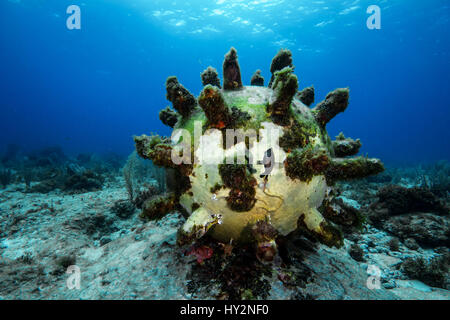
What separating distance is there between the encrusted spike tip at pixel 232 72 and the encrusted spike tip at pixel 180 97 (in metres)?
0.59

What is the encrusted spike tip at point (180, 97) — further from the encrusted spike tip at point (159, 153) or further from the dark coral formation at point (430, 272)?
the dark coral formation at point (430, 272)

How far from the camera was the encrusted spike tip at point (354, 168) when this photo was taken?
2.26 metres

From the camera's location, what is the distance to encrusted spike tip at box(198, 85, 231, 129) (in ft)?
7.32


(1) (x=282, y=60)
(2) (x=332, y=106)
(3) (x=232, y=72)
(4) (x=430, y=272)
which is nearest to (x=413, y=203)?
(4) (x=430, y=272)

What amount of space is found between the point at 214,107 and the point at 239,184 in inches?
36.9

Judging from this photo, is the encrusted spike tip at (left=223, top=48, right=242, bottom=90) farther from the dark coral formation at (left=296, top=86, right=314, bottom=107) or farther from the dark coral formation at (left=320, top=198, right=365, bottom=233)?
the dark coral formation at (left=320, top=198, right=365, bottom=233)

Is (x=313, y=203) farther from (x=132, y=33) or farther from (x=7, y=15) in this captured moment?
(x=7, y=15)

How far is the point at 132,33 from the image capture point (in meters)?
48.9

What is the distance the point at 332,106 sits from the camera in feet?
9.79

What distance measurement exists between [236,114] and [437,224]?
642cm

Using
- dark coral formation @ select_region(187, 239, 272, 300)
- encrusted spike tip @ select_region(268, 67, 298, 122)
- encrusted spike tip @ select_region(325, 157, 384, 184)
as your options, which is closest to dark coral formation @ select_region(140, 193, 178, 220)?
dark coral formation @ select_region(187, 239, 272, 300)

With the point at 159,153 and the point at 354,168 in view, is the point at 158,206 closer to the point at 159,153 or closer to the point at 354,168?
the point at 159,153

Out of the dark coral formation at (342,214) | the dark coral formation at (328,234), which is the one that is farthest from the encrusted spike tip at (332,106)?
the dark coral formation at (328,234)

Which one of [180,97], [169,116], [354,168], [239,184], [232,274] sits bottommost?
[232,274]
